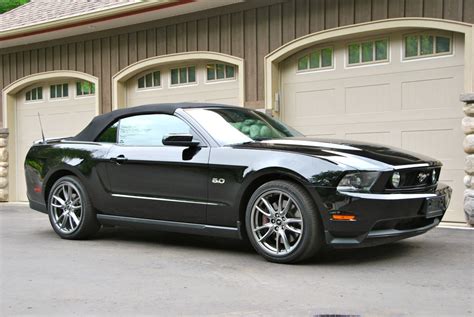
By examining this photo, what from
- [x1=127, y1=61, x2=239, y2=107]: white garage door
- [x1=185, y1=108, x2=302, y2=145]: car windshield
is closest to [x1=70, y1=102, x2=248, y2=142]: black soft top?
[x1=185, y1=108, x2=302, y2=145]: car windshield

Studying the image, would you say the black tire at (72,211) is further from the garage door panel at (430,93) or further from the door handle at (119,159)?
the garage door panel at (430,93)

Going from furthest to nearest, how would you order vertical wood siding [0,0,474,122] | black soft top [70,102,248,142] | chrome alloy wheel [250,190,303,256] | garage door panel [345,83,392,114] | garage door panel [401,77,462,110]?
1. garage door panel [345,83,392,114]
2. vertical wood siding [0,0,474,122]
3. garage door panel [401,77,462,110]
4. black soft top [70,102,248,142]
5. chrome alloy wheel [250,190,303,256]

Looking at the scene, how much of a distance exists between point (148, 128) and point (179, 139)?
772 mm

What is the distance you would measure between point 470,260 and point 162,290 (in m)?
2.75

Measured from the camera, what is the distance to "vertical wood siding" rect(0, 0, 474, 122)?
8.77 meters

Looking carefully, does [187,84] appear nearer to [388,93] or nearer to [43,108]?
[388,93]

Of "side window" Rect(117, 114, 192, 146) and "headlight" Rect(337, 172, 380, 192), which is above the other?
"side window" Rect(117, 114, 192, 146)

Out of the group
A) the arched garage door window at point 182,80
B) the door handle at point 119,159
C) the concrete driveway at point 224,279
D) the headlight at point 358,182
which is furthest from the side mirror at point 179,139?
the arched garage door window at point 182,80

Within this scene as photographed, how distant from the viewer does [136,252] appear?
19.9 ft

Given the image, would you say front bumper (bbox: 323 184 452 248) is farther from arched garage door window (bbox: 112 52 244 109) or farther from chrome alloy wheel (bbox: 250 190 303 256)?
arched garage door window (bbox: 112 52 244 109)

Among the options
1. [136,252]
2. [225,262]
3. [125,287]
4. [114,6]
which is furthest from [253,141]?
[114,6]

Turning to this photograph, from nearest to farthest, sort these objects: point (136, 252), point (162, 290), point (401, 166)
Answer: point (162, 290) → point (401, 166) → point (136, 252)

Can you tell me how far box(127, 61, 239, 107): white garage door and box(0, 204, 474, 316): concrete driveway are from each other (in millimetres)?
4583

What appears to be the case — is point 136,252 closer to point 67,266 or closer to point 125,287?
point 67,266
